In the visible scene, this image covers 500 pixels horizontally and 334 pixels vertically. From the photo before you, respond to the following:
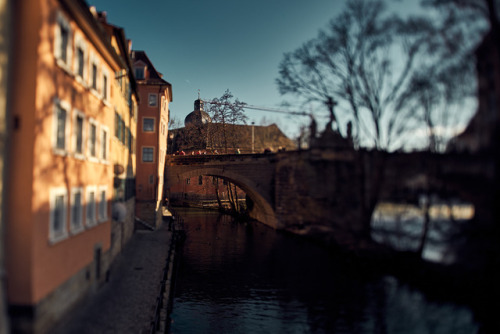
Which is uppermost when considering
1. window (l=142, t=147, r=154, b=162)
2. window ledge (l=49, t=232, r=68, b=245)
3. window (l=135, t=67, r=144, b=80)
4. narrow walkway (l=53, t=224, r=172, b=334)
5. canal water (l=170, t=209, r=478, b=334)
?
window (l=135, t=67, r=144, b=80)

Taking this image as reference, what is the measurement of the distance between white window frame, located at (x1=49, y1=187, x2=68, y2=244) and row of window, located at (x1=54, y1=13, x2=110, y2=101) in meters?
3.00

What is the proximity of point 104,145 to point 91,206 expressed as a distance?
Answer: 2.73 m

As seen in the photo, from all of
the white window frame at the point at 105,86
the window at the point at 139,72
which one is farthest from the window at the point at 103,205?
the window at the point at 139,72

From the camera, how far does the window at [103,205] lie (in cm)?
1213

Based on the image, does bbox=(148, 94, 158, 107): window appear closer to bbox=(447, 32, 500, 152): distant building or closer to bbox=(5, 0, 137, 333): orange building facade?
bbox=(5, 0, 137, 333): orange building facade

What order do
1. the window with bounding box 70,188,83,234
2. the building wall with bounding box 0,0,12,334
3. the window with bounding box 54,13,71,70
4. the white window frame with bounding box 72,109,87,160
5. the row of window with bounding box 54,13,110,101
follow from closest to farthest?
the building wall with bounding box 0,0,12,334
the window with bounding box 54,13,71,70
the row of window with bounding box 54,13,110,101
the white window frame with bounding box 72,109,87,160
the window with bounding box 70,188,83,234

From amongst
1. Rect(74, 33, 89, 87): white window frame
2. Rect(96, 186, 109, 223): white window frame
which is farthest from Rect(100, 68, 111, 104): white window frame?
Rect(96, 186, 109, 223): white window frame

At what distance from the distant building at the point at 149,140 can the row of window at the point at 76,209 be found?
470 inches

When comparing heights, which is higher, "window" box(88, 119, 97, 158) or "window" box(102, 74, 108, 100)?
"window" box(102, 74, 108, 100)

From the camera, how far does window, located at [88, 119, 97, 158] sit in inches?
426

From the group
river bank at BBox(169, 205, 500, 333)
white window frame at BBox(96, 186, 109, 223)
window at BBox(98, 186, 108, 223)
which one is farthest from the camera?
window at BBox(98, 186, 108, 223)

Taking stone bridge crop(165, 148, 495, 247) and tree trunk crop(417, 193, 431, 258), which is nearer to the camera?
stone bridge crop(165, 148, 495, 247)

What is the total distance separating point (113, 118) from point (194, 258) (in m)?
10.5

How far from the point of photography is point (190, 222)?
114 feet
